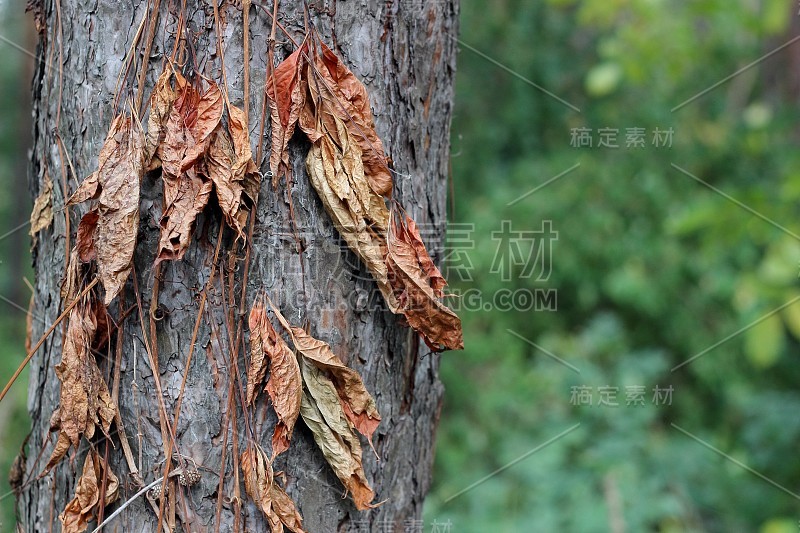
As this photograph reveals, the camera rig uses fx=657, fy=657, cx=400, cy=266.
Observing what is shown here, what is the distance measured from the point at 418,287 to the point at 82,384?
21.0 inches

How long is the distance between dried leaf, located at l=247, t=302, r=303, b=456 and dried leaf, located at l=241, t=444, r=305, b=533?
29mm

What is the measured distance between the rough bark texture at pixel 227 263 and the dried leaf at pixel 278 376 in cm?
4

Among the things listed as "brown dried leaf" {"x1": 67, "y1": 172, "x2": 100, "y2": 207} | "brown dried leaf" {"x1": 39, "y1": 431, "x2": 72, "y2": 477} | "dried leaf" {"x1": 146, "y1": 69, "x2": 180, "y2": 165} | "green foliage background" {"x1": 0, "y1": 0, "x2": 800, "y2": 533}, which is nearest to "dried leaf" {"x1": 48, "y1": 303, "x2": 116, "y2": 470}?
"brown dried leaf" {"x1": 39, "y1": 431, "x2": 72, "y2": 477}

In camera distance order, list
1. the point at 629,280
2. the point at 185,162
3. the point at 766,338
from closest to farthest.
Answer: the point at 185,162
the point at 766,338
the point at 629,280

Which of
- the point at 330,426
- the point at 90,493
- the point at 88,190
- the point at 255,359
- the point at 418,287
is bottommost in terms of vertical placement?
the point at 90,493

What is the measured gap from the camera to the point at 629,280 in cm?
396

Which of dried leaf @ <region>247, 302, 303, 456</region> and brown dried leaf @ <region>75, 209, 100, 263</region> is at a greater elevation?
brown dried leaf @ <region>75, 209, 100, 263</region>

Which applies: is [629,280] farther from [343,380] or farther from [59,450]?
[59,450]

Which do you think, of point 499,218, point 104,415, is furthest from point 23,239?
point 104,415

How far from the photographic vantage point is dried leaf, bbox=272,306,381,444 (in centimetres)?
98

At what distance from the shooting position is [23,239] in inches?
310

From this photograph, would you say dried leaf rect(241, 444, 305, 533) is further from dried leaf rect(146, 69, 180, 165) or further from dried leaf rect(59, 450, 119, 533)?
dried leaf rect(146, 69, 180, 165)

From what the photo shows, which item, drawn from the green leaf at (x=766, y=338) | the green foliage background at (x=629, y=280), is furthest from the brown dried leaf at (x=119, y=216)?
the green leaf at (x=766, y=338)

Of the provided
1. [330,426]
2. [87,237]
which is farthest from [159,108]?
[330,426]
